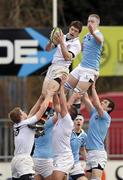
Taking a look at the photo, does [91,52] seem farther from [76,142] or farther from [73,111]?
[76,142]

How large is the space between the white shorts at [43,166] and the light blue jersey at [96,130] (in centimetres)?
100

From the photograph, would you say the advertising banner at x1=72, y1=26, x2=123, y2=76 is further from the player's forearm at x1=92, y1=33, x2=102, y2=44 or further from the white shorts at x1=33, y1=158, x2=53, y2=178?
the player's forearm at x1=92, y1=33, x2=102, y2=44

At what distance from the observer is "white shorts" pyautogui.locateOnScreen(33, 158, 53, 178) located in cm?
1953

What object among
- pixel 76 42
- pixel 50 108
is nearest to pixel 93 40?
pixel 76 42

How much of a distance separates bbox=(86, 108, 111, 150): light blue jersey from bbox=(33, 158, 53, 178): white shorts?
100cm

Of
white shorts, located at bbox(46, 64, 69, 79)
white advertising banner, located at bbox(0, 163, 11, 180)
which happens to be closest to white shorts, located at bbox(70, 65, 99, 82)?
white shorts, located at bbox(46, 64, 69, 79)

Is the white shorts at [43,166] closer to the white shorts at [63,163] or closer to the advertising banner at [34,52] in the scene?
the white shorts at [63,163]

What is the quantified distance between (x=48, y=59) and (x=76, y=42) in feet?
19.4

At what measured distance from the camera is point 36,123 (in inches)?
734

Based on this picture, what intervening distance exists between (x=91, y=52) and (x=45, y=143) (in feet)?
6.27

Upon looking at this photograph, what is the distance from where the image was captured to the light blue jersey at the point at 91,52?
1898 cm

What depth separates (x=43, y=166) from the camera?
64.2 feet

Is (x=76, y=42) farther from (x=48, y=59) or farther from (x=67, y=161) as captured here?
(x=48, y=59)

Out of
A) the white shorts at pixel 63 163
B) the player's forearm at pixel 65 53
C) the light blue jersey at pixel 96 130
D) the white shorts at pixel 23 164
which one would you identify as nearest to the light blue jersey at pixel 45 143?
the white shorts at pixel 63 163
